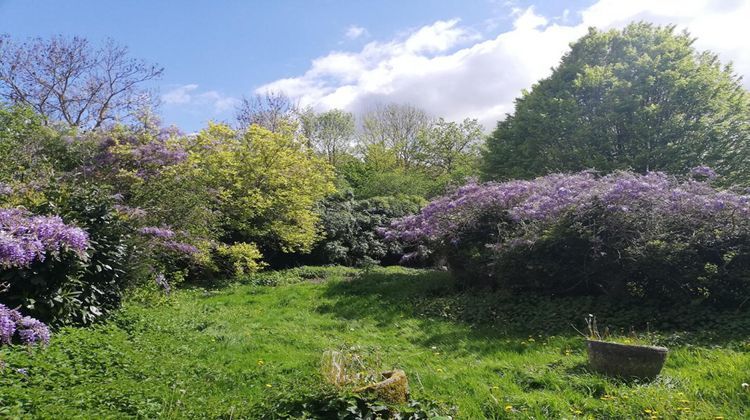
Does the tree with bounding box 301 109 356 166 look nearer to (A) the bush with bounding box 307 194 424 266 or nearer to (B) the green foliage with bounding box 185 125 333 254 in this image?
(A) the bush with bounding box 307 194 424 266

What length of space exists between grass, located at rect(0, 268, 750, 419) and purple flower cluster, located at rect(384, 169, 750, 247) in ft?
5.35

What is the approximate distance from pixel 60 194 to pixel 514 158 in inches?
586

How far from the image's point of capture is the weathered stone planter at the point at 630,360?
15.2 feet

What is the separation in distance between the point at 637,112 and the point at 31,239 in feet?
52.3

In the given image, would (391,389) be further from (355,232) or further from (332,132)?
(332,132)

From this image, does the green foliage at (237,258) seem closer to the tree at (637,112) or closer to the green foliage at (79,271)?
the green foliage at (79,271)

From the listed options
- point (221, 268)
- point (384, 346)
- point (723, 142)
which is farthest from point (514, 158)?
point (384, 346)

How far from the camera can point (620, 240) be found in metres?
8.07

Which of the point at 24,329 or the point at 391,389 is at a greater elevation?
the point at 24,329

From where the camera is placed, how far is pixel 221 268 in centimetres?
1453

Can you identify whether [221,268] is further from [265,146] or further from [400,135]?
[400,135]

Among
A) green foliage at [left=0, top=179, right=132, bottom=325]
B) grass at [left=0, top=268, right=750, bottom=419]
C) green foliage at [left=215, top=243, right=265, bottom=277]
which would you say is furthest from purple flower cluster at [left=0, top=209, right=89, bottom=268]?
green foliage at [left=215, top=243, right=265, bottom=277]

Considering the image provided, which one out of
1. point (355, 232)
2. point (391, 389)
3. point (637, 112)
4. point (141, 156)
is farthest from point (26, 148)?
point (637, 112)

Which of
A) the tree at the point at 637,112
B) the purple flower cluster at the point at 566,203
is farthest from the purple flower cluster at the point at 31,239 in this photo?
the tree at the point at 637,112
